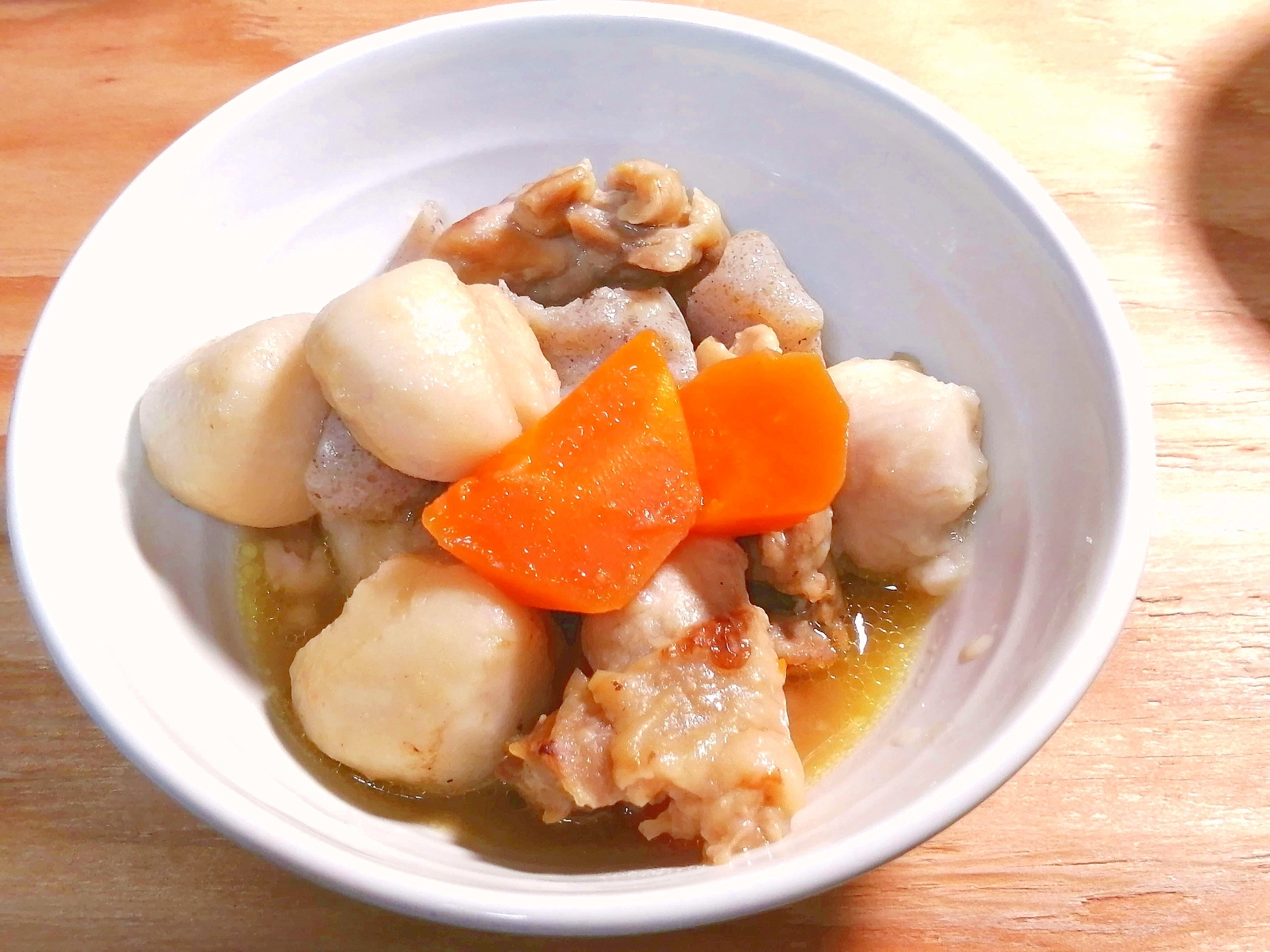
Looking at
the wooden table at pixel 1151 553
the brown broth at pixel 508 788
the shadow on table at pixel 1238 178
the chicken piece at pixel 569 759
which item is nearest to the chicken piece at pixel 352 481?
the brown broth at pixel 508 788

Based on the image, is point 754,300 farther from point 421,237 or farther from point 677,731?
point 677,731

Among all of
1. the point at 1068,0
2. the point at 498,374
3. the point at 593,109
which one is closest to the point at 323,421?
the point at 498,374

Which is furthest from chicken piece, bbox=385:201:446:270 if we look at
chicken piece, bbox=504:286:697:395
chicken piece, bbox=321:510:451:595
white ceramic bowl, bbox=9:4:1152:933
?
chicken piece, bbox=321:510:451:595

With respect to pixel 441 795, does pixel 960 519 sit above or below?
above

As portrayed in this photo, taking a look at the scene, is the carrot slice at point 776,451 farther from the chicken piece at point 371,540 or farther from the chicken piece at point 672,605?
the chicken piece at point 371,540

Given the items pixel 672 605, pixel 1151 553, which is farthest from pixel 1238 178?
pixel 672 605

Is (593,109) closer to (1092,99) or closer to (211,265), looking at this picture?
(211,265)
